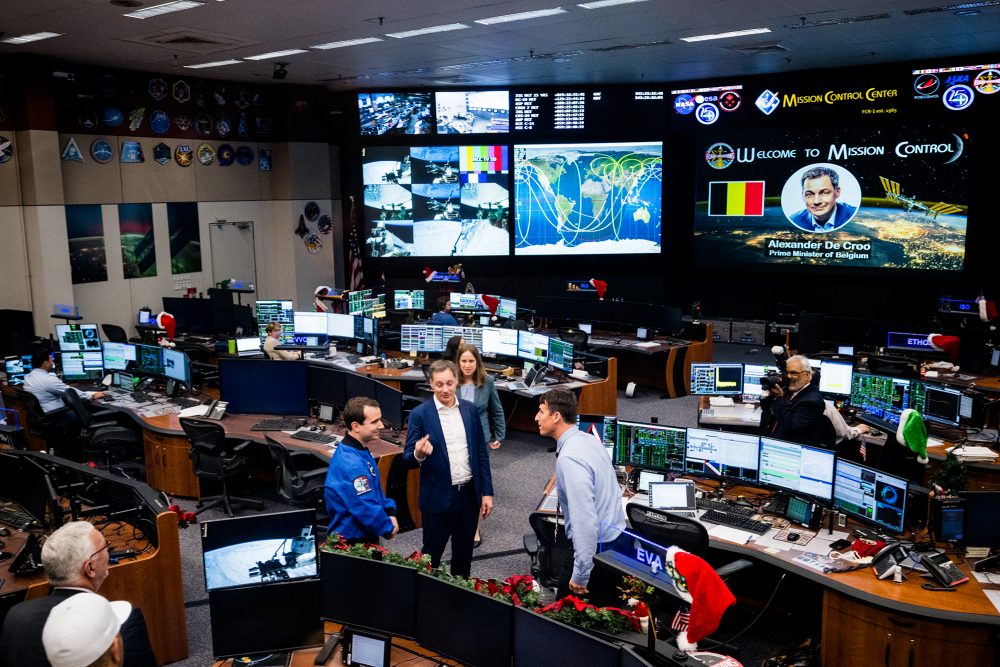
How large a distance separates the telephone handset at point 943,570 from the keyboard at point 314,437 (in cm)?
438

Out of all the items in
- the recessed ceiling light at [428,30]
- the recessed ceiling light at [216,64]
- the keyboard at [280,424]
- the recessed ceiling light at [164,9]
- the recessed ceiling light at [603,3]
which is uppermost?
the recessed ceiling light at [216,64]

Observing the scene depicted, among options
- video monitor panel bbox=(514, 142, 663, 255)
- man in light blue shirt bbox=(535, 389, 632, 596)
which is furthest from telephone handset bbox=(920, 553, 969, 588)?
video monitor panel bbox=(514, 142, 663, 255)

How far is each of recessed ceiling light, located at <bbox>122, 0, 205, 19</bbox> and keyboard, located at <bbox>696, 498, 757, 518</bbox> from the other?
5745 millimetres

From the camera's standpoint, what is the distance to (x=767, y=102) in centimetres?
1302

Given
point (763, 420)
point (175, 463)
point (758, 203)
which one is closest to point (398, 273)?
point (758, 203)

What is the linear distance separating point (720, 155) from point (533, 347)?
6057 millimetres

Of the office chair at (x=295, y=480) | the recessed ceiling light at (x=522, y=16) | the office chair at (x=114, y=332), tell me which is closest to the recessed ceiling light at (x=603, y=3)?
the recessed ceiling light at (x=522, y=16)

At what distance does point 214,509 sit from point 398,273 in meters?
7.56

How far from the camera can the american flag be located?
567 inches

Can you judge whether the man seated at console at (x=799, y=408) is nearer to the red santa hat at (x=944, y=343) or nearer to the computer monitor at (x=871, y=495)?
the computer monitor at (x=871, y=495)

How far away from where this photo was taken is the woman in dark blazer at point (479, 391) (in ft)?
21.2

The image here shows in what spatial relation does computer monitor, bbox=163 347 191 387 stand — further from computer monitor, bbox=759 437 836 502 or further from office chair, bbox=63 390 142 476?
computer monitor, bbox=759 437 836 502

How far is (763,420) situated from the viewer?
6617 millimetres

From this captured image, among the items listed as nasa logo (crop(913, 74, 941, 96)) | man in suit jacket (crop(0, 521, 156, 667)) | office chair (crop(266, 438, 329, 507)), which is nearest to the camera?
man in suit jacket (crop(0, 521, 156, 667))
